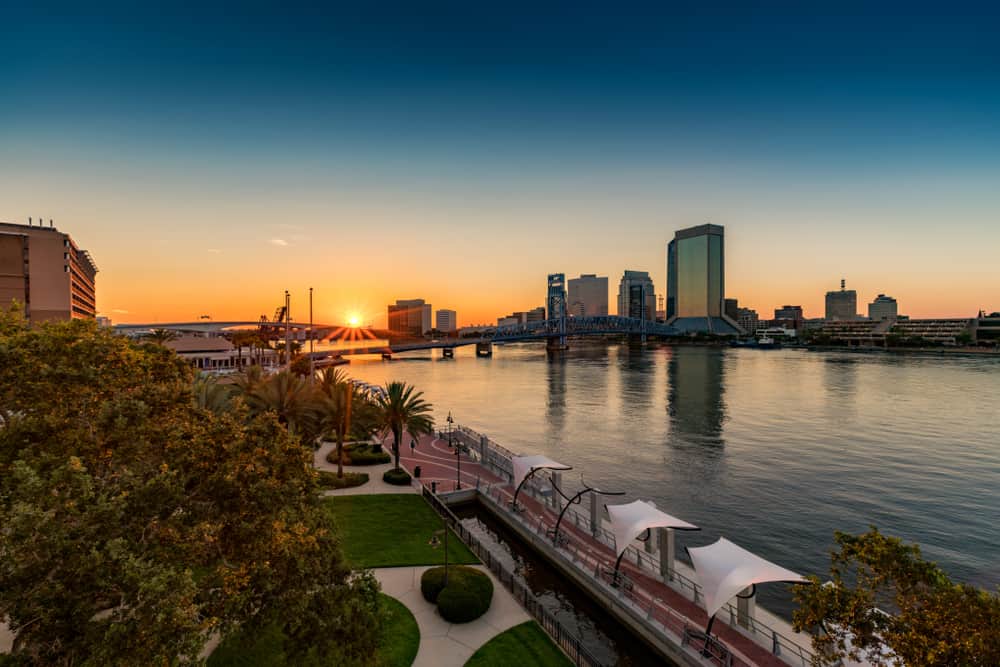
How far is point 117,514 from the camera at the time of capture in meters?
10.9

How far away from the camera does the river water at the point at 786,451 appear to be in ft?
115

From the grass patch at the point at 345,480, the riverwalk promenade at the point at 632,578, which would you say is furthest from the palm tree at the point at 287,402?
the riverwalk promenade at the point at 632,578

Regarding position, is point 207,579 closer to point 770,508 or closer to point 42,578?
point 42,578

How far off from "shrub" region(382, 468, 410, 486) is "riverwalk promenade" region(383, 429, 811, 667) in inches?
59.3

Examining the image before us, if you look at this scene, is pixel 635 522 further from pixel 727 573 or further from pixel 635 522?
pixel 727 573

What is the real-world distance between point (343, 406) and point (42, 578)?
99.6 feet

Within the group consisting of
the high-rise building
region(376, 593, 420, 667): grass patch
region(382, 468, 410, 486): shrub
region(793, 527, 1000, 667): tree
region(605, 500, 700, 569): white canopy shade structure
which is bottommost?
region(376, 593, 420, 667): grass patch

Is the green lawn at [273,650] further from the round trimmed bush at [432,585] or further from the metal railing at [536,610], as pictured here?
the metal railing at [536,610]

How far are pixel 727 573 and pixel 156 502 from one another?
19.8m

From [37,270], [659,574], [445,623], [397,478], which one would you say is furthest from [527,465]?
[37,270]

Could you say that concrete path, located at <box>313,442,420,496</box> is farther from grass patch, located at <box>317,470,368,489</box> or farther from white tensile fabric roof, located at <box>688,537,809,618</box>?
white tensile fabric roof, located at <box>688,537,809,618</box>

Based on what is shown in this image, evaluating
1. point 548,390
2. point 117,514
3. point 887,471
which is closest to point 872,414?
point 887,471

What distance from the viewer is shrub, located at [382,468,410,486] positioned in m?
39.3

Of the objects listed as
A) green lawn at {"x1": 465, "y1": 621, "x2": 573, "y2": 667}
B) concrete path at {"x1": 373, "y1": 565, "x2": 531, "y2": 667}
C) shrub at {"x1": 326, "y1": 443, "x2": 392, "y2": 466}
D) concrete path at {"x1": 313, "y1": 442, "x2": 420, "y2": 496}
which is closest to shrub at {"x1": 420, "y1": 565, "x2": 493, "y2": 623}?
concrete path at {"x1": 373, "y1": 565, "x2": 531, "y2": 667}
